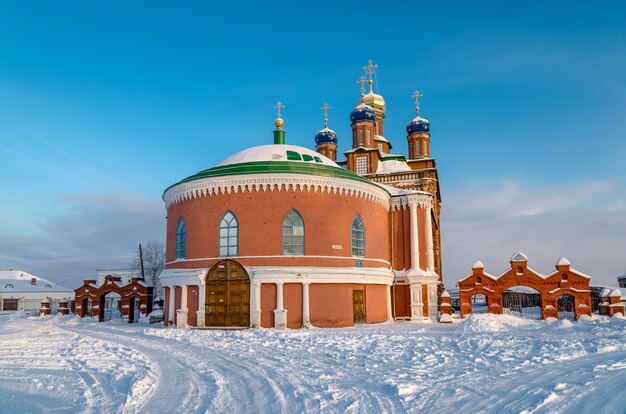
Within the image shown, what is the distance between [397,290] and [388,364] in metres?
17.7

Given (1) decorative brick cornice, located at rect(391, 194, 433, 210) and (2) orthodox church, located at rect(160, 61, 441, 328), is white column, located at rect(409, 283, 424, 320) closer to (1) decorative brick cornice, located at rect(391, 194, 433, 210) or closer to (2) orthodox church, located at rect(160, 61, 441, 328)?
(2) orthodox church, located at rect(160, 61, 441, 328)

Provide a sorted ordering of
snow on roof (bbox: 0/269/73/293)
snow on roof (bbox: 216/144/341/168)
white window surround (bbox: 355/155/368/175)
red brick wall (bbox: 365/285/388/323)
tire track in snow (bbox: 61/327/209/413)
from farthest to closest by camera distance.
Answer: snow on roof (bbox: 0/269/73/293), white window surround (bbox: 355/155/368/175), snow on roof (bbox: 216/144/341/168), red brick wall (bbox: 365/285/388/323), tire track in snow (bbox: 61/327/209/413)

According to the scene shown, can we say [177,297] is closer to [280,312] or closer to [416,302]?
[280,312]

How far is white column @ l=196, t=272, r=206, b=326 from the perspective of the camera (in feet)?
75.2

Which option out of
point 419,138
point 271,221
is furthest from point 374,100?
point 271,221

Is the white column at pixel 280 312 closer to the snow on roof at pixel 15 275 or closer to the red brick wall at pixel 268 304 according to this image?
the red brick wall at pixel 268 304

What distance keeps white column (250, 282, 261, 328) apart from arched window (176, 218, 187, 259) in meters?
4.68

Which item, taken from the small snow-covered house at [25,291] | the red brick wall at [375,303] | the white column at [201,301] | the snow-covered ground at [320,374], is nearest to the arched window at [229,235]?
the white column at [201,301]

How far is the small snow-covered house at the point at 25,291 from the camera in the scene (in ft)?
206

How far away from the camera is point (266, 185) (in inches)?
922

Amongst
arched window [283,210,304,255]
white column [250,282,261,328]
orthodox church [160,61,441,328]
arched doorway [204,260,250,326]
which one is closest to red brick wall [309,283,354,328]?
orthodox church [160,61,441,328]

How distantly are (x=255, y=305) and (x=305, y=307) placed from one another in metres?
2.29

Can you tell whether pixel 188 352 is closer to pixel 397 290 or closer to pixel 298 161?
pixel 298 161

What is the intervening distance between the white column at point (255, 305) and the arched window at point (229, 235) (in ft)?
6.43
